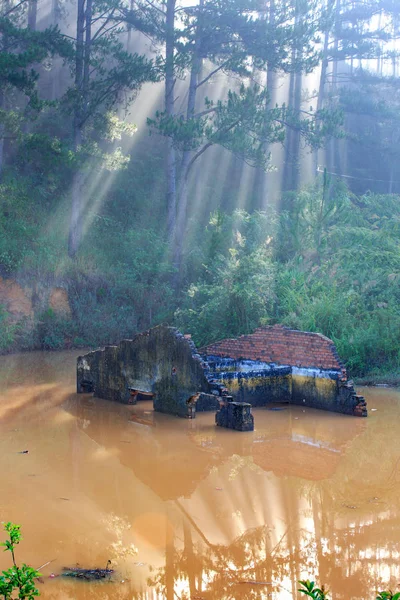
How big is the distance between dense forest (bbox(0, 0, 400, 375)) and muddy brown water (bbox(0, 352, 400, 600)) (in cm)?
645

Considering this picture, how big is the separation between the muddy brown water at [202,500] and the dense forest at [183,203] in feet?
21.2

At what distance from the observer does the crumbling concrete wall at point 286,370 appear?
46.8ft

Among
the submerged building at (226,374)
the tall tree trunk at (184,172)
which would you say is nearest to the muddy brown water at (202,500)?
the submerged building at (226,374)

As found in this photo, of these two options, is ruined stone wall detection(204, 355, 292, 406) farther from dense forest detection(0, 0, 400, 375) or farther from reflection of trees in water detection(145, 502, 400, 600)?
reflection of trees in water detection(145, 502, 400, 600)

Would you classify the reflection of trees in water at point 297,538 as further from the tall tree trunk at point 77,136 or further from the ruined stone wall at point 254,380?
the tall tree trunk at point 77,136

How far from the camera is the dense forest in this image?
20.7 m

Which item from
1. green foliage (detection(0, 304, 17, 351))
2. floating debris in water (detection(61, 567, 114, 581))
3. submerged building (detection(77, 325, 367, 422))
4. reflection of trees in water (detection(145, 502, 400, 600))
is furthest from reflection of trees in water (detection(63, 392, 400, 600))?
green foliage (detection(0, 304, 17, 351))

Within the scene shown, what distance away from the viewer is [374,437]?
12.3 meters

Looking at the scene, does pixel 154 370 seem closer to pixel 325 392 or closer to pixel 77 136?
pixel 325 392

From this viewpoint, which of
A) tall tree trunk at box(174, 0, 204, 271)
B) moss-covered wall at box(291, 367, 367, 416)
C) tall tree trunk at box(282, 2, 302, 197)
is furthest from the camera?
tall tree trunk at box(282, 2, 302, 197)

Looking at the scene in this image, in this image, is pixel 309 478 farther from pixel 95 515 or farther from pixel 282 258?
pixel 282 258

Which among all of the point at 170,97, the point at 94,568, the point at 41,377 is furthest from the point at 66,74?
the point at 94,568

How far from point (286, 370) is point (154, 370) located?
2973 millimetres

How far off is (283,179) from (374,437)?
944 inches
